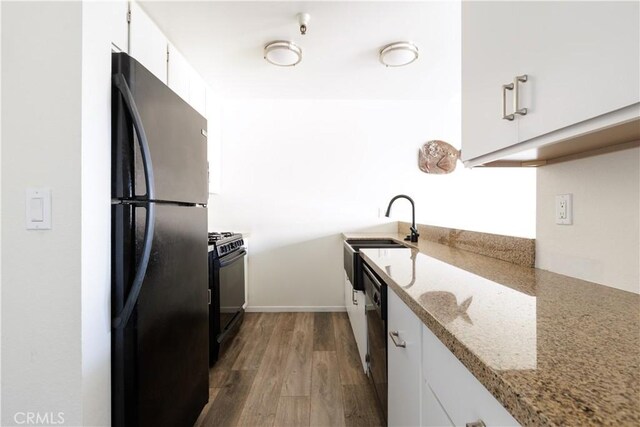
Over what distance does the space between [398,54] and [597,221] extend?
1.79 meters

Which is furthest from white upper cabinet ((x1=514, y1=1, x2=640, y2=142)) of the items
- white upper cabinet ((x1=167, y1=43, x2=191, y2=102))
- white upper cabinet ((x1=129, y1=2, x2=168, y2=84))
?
white upper cabinet ((x1=167, y1=43, x2=191, y2=102))

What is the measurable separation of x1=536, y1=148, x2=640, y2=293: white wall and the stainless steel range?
6.29ft

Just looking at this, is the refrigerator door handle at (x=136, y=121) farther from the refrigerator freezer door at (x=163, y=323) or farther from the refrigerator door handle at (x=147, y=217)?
the refrigerator freezer door at (x=163, y=323)

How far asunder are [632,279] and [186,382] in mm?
1705

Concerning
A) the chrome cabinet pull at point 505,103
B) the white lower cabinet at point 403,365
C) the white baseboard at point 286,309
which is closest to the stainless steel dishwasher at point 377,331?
the white lower cabinet at point 403,365

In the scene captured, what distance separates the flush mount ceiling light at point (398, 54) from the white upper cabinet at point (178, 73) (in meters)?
1.52

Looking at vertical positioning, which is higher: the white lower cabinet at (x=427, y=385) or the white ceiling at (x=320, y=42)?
the white ceiling at (x=320, y=42)

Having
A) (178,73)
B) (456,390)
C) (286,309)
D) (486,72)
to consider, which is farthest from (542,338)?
(286,309)

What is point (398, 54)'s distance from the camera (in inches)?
87.7

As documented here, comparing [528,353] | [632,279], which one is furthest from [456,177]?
[528,353]

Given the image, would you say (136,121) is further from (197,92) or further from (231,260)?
(197,92)

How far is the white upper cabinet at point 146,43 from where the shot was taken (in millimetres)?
1608

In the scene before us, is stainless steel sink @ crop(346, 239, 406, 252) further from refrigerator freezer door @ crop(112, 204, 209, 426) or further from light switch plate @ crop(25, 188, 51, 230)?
light switch plate @ crop(25, 188, 51, 230)

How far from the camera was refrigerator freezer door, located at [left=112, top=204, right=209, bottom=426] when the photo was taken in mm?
1005
